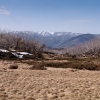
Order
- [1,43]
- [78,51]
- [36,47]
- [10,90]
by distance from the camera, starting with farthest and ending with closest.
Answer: [78,51] < [36,47] < [1,43] < [10,90]

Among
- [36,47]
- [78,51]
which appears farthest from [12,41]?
[78,51]

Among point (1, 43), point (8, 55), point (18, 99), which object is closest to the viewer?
point (18, 99)

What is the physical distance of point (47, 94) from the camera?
12.3 meters

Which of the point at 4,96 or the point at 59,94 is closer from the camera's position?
the point at 4,96

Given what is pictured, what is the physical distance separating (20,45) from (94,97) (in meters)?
103

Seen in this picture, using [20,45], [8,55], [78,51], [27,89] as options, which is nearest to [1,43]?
[20,45]

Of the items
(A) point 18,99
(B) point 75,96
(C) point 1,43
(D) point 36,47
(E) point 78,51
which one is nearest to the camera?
(A) point 18,99

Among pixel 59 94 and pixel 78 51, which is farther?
pixel 78 51

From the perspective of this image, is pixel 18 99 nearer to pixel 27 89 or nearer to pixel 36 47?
pixel 27 89

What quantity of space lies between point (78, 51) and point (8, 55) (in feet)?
338

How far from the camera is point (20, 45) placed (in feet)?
371

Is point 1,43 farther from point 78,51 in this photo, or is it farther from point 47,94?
point 47,94

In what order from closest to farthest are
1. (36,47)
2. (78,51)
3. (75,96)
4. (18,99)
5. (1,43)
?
(18,99)
(75,96)
(1,43)
(36,47)
(78,51)

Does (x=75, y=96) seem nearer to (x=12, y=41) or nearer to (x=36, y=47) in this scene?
(x=36, y=47)
